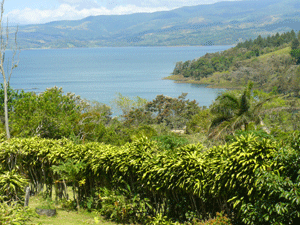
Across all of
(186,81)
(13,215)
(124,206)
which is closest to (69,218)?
(124,206)

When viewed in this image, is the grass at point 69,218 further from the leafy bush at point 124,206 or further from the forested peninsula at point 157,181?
the leafy bush at point 124,206

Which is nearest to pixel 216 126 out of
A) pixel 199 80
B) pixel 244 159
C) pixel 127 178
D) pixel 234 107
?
pixel 234 107

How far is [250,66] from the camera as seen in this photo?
82750mm

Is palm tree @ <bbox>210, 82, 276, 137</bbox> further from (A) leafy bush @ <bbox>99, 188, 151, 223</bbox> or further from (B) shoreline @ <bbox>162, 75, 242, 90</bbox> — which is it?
(B) shoreline @ <bbox>162, 75, 242, 90</bbox>

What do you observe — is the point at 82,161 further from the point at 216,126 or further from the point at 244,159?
the point at 216,126

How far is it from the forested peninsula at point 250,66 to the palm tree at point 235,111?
45184 millimetres

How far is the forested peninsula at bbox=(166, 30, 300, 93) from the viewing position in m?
73.8

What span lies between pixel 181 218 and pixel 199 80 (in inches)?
3838

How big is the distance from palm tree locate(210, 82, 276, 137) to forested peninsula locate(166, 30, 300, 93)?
4518 centimetres

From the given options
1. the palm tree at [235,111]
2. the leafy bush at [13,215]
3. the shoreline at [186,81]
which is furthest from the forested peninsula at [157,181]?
the shoreline at [186,81]

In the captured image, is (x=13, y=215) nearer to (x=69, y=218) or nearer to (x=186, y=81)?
(x=69, y=218)

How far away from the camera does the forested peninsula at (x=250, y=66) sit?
73.8 m

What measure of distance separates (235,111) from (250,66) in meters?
73.4

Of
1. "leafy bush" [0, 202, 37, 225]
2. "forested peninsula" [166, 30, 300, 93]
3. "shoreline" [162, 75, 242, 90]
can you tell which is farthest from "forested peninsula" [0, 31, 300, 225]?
"shoreline" [162, 75, 242, 90]
